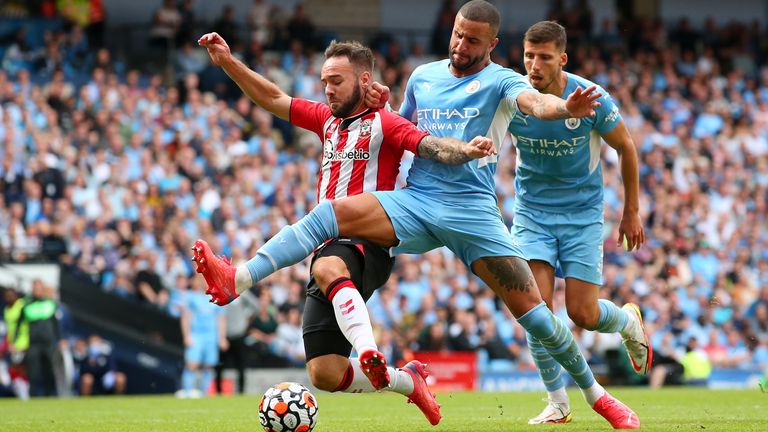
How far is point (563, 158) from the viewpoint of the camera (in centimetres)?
901

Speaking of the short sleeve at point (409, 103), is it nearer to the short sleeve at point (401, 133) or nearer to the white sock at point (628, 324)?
the short sleeve at point (401, 133)

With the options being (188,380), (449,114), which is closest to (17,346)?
(188,380)

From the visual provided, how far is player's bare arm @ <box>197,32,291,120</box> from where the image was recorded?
26.0 feet

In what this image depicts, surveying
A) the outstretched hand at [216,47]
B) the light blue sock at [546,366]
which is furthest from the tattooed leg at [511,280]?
the outstretched hand at [216,47]

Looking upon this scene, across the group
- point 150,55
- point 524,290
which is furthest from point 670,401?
point 150,55

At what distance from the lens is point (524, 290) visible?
7.59m

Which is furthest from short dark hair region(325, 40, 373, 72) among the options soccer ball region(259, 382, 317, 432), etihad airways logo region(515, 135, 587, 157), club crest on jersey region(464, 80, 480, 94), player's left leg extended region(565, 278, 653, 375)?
player's left leg extended region(565, 278, 653, 375)

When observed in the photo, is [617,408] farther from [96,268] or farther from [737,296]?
[737,296]

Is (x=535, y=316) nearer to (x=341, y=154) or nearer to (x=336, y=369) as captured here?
(x=336, y=369)

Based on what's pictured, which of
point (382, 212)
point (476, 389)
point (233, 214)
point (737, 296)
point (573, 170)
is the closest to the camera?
point (382, 212)

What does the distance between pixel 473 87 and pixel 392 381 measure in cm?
198

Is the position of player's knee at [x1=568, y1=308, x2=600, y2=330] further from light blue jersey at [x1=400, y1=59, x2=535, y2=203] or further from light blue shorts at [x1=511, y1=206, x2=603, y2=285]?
light blue jersey at [x1=400, y1=59, x2=535, y2=203]

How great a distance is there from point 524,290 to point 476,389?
10.7m

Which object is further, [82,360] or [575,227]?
[82,360]
